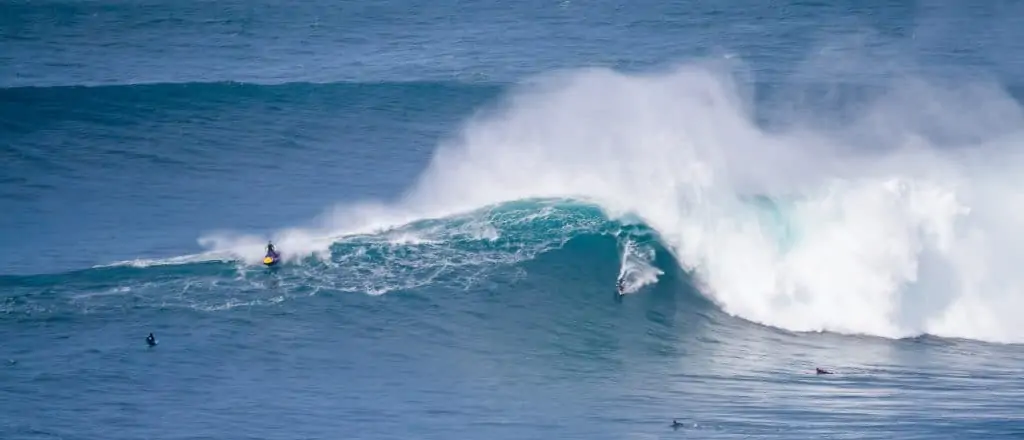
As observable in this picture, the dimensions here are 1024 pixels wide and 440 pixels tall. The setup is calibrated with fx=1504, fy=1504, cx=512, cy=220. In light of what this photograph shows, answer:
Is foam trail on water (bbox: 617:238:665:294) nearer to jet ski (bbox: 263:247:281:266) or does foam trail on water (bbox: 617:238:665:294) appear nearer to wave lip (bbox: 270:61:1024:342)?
wave lip (bbox: 270:61:1024:342)

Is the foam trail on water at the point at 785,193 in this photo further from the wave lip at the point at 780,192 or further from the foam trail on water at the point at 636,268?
the foam trail on water at the point at 636,268

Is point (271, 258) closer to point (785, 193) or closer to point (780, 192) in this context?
point (780, 192)

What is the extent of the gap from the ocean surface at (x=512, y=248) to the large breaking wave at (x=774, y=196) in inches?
3.6

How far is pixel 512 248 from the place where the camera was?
3788cm

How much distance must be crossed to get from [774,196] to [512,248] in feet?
23.4

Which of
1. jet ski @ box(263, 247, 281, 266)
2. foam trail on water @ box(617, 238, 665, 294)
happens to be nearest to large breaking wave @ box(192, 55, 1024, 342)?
foam trail on water @ box(617, 238, 665, 294)

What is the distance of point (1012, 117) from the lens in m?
50.1

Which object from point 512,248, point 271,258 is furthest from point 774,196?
point 271,258

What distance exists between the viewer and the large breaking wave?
118 ft

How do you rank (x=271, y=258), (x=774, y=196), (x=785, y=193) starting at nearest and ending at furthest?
(x=271, y=258), (x=774, y=196), (x=785, y=193)

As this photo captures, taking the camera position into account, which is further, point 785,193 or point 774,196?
point 785,193

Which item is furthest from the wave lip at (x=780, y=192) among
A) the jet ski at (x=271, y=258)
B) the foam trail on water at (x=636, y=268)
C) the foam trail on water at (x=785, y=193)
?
the jet ski at (x=271, y=258)

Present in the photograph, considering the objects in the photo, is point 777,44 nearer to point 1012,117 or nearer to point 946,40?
point 946,40

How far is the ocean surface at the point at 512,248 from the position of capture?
30375mm
